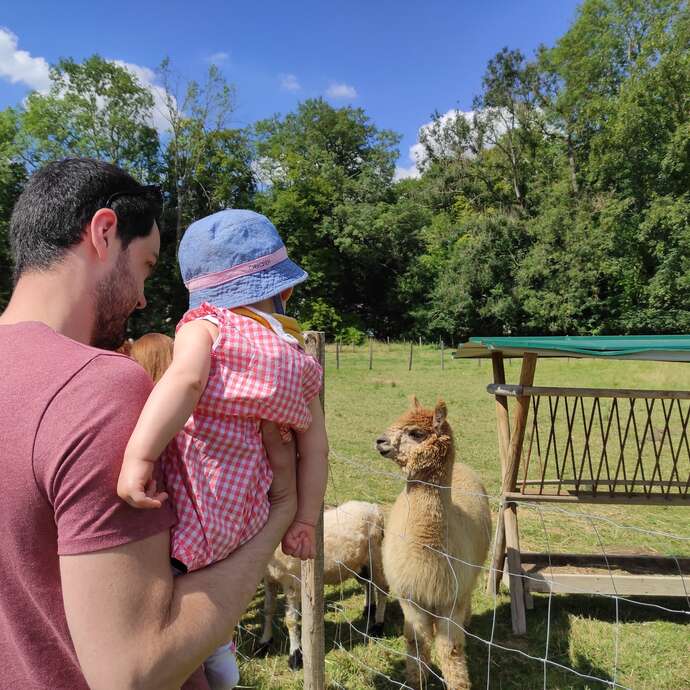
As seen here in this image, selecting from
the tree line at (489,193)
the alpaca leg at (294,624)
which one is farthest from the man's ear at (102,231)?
the tree line at (489,193)

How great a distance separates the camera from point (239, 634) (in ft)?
13.0

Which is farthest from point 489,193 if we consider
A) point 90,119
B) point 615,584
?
point 615,584

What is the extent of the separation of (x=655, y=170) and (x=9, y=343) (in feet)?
104

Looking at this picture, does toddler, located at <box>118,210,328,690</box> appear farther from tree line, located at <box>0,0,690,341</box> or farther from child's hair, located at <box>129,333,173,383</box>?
tree line, located at <box>0,0,690,341</box>

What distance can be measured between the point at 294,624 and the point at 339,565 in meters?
0.53

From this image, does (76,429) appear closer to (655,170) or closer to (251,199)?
(655,170)

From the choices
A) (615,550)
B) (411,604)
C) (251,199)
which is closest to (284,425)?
(411,604)

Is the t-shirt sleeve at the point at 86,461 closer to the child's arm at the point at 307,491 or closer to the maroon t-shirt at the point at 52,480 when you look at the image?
the maroon t-shirt at the point at 52,480

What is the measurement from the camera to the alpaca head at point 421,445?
3.29 metres

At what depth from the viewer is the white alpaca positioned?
377 centimetres

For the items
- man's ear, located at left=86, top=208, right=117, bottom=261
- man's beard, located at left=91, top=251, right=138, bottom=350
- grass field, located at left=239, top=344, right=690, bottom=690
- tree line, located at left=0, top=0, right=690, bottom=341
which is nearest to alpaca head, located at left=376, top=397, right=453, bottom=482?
grass field, located at left=239, top=344, right=690, bottom=690

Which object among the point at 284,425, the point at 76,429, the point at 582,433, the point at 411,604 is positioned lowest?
the point at 582,433

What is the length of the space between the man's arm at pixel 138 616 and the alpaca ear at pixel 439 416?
2.34 m

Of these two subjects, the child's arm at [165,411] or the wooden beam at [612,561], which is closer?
the child's arm at [165,411]
